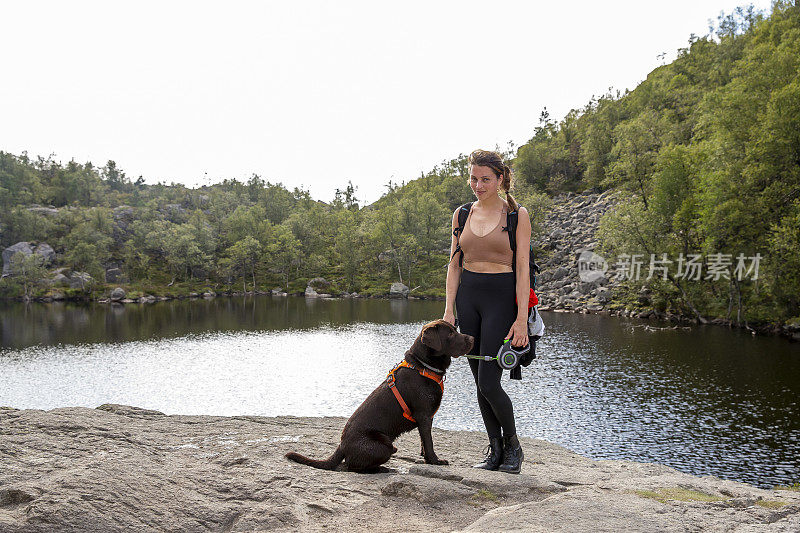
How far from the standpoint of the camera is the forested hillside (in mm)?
29078

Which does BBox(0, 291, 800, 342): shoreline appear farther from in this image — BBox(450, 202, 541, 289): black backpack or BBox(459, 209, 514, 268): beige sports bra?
BBox(459, 209, 514, 268): beige sports bra

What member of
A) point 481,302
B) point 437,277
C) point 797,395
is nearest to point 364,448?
point 481,302

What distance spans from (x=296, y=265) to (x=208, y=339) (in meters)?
55.0

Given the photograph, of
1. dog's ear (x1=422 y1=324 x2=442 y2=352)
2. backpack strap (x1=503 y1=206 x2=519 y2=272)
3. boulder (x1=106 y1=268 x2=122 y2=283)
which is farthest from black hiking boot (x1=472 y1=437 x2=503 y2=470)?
boulder (x1=106 y1=268 x2=122 y2=283)

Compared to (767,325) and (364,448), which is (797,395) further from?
(364,448)

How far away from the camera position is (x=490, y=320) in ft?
15.6

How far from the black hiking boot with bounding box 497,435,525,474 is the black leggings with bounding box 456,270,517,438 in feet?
0.32

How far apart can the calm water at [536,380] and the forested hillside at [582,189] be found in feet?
20.4

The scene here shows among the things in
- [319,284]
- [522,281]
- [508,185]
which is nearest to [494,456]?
[522,281]

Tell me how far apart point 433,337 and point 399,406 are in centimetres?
76

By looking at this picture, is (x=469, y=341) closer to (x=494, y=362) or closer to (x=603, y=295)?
(x=494, y=362)

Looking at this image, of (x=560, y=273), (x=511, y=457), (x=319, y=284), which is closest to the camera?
(x=511, y=457)

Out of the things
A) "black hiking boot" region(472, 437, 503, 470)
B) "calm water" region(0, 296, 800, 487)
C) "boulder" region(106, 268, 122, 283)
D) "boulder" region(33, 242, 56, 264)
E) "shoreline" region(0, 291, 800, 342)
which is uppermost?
"boulder" region(33, 242, 56, 264)

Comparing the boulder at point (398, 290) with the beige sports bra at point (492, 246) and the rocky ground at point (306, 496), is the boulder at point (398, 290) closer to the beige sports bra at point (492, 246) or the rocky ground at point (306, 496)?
the rocky ground at point (306, 496)
